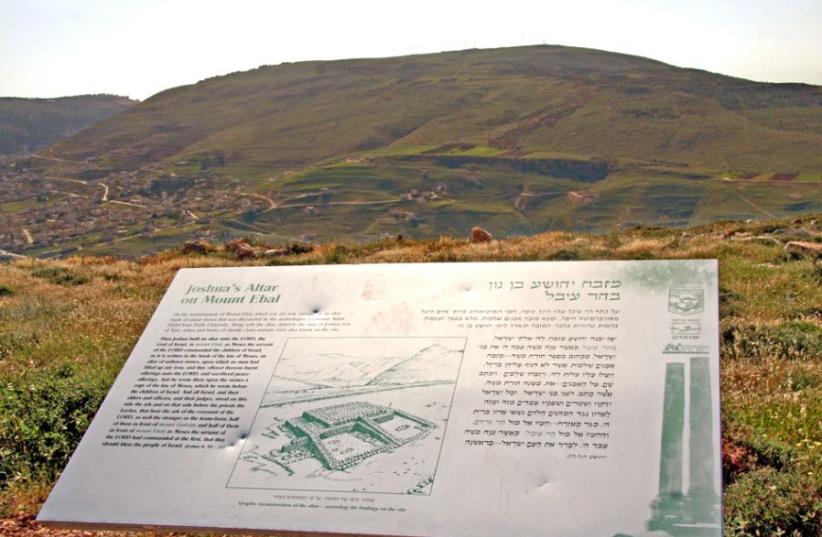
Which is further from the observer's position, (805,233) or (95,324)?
(805,233)

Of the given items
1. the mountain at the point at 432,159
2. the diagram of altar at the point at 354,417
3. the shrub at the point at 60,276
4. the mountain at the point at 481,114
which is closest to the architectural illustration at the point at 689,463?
the diagram of altar at the point at 354,417

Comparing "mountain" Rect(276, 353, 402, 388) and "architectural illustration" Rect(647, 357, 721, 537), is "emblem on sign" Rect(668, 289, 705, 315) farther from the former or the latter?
"mountain" Rect(276, 353, 402, 388)

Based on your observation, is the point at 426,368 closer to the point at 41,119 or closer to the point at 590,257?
the point at 590,257

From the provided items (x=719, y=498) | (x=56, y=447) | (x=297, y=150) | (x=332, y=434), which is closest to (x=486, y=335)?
(x=332, y=434)

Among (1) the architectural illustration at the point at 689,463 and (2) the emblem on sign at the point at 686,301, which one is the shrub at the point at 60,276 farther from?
(1) the architectural illustration at the point at 689,463

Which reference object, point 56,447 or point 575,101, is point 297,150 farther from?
point 56,447
